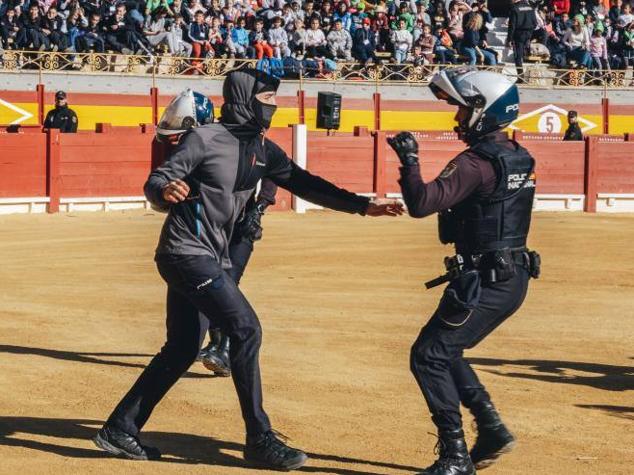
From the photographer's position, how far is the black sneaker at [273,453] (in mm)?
6047

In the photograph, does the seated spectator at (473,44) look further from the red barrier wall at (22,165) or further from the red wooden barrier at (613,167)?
the red barrier wall at (22,165)

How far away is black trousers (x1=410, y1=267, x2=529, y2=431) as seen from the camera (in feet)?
18.9

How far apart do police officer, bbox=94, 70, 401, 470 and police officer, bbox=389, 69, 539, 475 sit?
0.72 meters

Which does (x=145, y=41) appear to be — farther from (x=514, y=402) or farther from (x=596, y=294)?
(x=514, y=402)

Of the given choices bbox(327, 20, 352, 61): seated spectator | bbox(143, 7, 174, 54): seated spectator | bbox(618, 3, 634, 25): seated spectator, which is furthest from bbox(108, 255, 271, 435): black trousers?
bbox(618, 3, 634, 25): seated spectator

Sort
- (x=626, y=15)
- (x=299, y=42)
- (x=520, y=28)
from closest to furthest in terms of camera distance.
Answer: (x=299, y=42)
(x=520, y=28)
(x=626, y=15)

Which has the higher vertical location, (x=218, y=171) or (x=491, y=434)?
(x=218, y=171)

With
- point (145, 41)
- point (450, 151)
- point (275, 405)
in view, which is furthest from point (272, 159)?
point (145, 41)

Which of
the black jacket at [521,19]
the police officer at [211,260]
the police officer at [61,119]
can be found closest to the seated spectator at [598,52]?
the black jacket at [521,19]

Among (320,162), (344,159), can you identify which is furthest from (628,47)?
(320,162)

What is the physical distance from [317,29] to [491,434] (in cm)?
2213

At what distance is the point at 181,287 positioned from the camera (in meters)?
6.12

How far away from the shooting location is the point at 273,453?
6.04 m

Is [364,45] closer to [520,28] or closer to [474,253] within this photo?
[520,28]
